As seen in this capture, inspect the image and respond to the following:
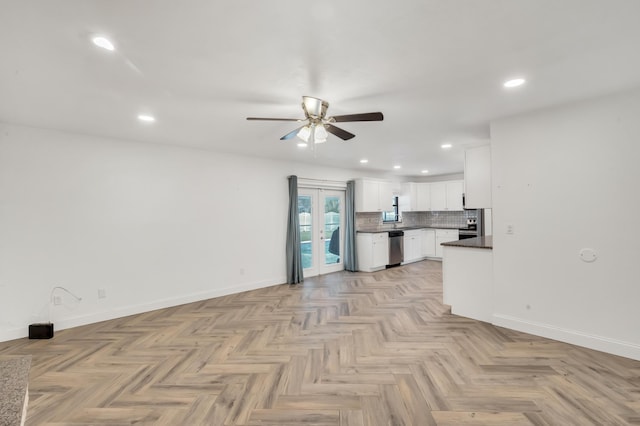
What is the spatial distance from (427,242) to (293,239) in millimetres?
4462

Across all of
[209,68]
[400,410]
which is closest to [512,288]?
[400,410]

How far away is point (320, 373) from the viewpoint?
8.68 feet

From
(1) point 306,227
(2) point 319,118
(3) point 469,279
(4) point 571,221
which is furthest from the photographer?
(1) point 306,227

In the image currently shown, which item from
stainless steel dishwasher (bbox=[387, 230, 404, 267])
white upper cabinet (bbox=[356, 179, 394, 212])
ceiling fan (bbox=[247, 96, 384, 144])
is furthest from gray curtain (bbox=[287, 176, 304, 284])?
ceiling fan (bbox=[247, 96, 384, 144])

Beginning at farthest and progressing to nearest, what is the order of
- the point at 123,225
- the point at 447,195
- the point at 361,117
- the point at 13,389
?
the point at 447,195 → the point at 123,225 → the point at 361,117 → the point at 13,389

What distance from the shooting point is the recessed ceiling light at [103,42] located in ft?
6.05

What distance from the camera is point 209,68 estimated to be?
223cm

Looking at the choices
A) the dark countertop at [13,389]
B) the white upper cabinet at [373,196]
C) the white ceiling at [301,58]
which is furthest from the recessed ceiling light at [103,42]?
the white upper cabinet at [373,196]

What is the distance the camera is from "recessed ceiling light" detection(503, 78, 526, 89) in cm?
249

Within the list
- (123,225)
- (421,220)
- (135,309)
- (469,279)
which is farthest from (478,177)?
(421,220)

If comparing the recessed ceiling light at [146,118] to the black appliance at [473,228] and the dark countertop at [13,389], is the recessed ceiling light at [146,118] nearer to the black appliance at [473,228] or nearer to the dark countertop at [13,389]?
the dark countertop at [13,389]

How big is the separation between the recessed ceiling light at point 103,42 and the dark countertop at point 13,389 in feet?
5.98

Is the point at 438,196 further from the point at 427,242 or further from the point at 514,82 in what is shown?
the point at 514,82

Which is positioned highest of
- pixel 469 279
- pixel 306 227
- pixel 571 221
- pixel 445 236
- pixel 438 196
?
pixel 438 196
